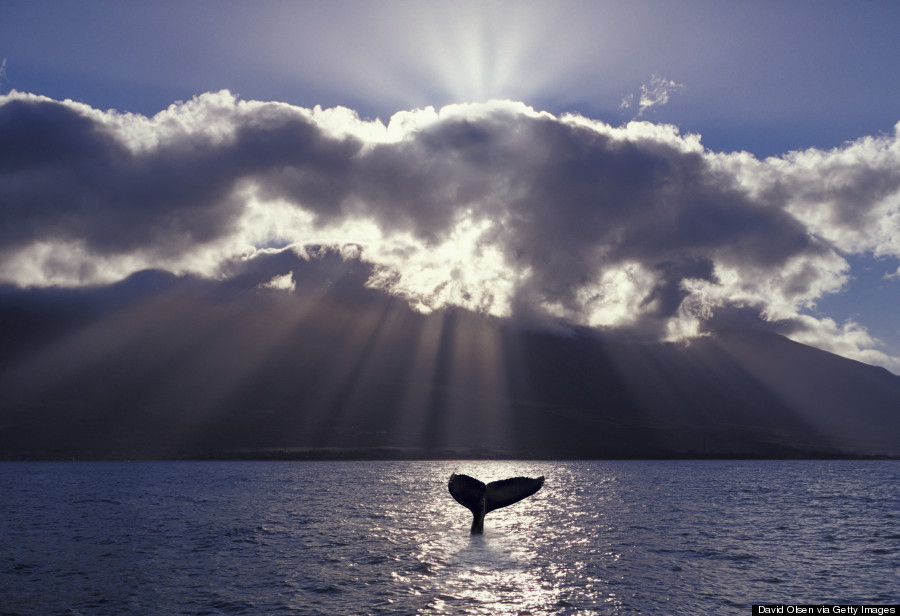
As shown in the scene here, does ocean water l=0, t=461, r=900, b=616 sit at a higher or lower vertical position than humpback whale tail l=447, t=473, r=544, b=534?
lower

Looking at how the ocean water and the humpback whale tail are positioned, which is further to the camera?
the humpback whale tail

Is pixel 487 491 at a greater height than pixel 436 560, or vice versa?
pixel 487 491

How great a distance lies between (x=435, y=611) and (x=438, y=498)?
3001 inches

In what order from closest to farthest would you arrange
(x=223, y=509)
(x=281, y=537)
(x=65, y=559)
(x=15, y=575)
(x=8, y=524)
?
1. (x=15, y=575)
2. (x=65, y=559)
3. (x=281, y=537)
4. (x=8, y=524)
5. (x=223, y=509)

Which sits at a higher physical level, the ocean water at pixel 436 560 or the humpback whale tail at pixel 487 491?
the humpback whale tail at pixel 487 491

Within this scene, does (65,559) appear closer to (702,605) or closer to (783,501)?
(702,605)

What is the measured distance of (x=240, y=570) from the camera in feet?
142

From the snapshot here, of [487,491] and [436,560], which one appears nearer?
[436,560]

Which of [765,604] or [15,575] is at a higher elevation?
[765,604]

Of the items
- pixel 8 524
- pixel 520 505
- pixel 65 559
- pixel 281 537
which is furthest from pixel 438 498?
pixel 65 559

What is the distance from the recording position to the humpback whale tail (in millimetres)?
63656

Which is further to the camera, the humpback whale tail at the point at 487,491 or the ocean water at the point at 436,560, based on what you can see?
the humpback whale tail at the point at 487,491

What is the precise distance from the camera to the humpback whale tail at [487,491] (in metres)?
63.7

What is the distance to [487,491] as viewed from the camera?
211 ft
